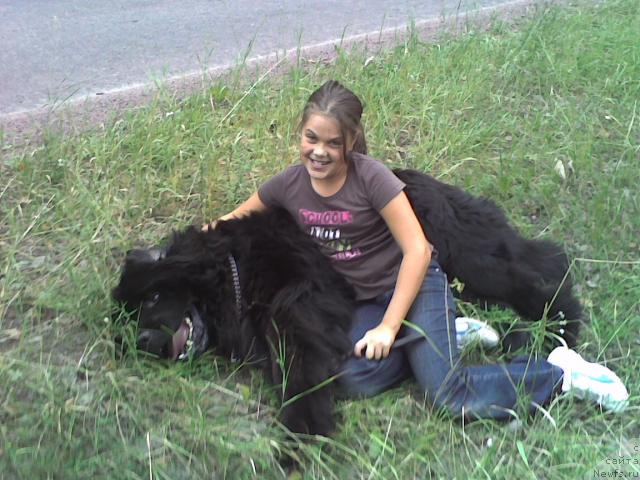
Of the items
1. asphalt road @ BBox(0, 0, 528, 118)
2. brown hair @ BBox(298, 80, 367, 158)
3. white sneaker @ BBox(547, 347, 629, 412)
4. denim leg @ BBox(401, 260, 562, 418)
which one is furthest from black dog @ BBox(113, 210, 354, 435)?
asphalt road @ BBox(0, 0, 528, 118)

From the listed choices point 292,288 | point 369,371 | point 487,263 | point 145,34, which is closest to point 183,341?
point 292,288

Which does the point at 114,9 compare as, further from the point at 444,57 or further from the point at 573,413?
the point at 573,413

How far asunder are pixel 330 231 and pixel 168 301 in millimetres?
700

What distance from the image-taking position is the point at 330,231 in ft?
9.89

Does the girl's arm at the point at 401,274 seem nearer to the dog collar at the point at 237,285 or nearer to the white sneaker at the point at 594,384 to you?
the dog collar at the point at 237,285

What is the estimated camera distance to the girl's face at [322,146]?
112 inches

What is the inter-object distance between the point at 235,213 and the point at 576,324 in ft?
4.95

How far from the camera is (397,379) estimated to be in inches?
113

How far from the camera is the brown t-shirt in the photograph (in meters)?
2.95

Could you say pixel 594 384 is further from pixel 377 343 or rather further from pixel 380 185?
pixel 380 185

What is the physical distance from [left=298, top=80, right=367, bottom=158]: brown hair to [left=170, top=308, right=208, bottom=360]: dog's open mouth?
0.87 m

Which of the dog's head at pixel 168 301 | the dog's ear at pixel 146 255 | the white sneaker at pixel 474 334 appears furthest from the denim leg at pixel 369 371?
the dog's ear at pixel 146 255

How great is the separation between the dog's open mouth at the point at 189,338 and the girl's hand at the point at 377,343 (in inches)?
24.1

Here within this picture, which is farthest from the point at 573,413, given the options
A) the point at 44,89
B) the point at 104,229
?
the point at 44,89
